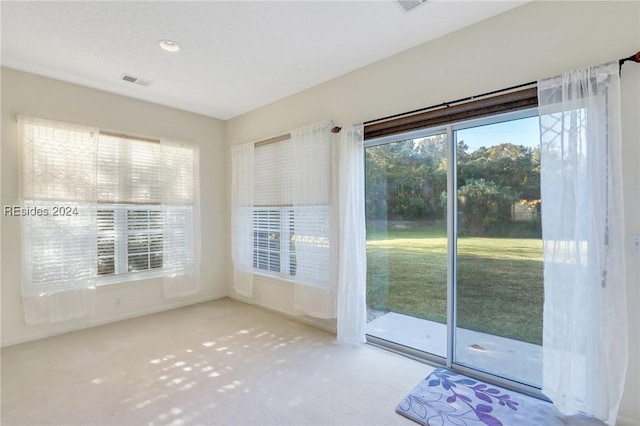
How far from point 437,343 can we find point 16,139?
463 cm

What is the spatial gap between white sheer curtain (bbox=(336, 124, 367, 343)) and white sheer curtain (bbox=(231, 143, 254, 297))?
1.72 metres

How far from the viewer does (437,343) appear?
272cm

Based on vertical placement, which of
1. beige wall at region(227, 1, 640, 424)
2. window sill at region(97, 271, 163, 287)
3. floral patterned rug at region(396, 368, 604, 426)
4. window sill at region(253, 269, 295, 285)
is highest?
beige wall at region(227, 1, 640, 424)

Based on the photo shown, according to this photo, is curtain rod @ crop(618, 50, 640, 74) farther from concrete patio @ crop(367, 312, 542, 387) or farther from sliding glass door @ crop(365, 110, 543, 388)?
concrete patio @ crop(367, 312, 542, 387)

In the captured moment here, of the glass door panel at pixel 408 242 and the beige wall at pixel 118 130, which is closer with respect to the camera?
the glass door panel at pixel 408 242

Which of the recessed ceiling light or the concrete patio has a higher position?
the recessed ceiling light

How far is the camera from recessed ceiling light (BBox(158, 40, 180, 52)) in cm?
253

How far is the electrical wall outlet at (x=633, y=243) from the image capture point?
5.82ft

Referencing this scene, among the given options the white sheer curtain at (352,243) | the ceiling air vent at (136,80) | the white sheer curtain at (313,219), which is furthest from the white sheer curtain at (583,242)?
the ceiling air vent at (136,80)

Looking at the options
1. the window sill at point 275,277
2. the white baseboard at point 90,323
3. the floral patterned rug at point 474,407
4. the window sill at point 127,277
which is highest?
the window sill at point 127,277

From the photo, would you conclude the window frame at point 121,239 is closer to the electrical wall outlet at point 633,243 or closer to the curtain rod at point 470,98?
the curtain rod at point 470,98

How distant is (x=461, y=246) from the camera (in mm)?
2547

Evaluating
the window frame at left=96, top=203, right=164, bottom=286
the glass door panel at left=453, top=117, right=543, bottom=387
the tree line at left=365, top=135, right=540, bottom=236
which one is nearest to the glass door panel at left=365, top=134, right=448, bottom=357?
the tree line at left=365, top=135, right=540, bottom=236

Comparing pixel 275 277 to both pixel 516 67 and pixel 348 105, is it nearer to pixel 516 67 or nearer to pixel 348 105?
pixel 348 105
